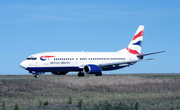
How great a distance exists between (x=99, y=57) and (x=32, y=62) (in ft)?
43.5

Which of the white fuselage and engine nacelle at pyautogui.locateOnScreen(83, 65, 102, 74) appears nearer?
the white fuselage

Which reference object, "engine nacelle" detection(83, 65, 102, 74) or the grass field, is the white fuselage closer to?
"engine nacelle" detection(83, 65, 102, 74)

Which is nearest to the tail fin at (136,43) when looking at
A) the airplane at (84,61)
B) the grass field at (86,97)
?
the airplane at (84,61)

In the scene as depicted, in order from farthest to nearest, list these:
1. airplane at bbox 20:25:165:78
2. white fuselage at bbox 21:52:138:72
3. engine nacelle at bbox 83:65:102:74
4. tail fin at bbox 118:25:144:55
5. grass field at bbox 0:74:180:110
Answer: tail fin at bbox 118:25:144:55 → engine nacelle at bbox 83:65:102:74 → airplane at bbox 20:25:165:78 → white fuselage at bbox 21:52:138:72 → grass field at bbox 0:74:180:110

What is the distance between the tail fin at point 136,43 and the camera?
196 ft

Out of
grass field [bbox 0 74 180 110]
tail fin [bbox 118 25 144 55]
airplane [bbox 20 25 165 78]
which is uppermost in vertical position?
tail fin [bbox 118 25 144 55]

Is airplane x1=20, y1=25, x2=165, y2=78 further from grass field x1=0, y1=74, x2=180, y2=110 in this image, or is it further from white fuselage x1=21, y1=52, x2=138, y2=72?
grass field x1=0, y1=74, x2=180, y2=110

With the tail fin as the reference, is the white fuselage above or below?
below

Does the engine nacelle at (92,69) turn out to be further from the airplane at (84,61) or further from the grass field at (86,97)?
the grass field at (86,97)

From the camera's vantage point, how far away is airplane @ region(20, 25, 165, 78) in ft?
152

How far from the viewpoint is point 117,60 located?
55.6 metres

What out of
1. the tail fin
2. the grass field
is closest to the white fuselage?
the tail fin

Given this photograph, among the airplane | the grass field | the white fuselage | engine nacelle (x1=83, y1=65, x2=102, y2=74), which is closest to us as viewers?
the grass field

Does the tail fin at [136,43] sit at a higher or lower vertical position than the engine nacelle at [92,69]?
higher
